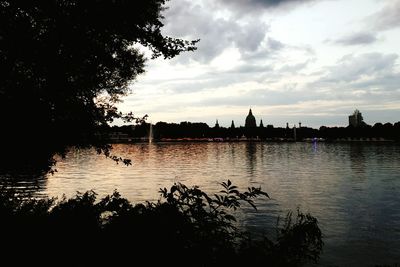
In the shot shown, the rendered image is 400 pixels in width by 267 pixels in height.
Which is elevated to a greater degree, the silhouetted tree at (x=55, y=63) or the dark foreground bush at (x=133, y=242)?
the silhouetted tree at (x=55, y=63)

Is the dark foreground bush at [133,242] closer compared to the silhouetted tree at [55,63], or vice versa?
the dark foreground bush at [133,242]

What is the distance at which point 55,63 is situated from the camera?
1116cm

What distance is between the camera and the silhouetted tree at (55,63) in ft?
34.0

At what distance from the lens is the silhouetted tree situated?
34.0ft

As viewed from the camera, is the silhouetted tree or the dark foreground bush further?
the silhouetted tree

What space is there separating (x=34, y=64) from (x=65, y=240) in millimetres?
5579

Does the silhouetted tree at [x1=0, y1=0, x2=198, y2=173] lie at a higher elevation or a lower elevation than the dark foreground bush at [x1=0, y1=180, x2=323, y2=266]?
higher

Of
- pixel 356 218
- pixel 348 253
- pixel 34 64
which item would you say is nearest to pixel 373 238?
pixel 348 253

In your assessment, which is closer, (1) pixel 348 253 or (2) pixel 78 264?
(2) pixel 78 264

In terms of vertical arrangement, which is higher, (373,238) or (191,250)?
(191,250)

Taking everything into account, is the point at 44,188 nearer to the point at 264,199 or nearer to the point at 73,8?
the point at 264,199

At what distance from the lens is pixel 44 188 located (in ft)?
141

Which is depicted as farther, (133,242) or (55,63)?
(55,63)

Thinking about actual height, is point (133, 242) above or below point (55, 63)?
below
